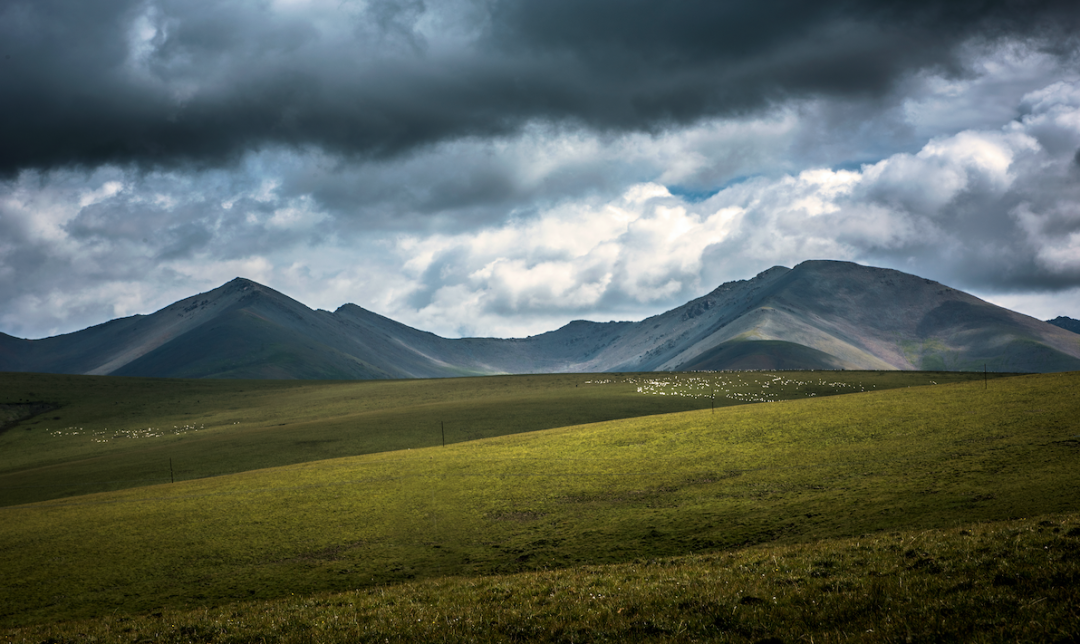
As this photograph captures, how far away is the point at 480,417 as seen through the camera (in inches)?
3546

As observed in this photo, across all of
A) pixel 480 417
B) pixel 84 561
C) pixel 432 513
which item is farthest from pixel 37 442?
pixel 432 513

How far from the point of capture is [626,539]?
28.7 metres

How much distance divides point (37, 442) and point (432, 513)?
107 meters

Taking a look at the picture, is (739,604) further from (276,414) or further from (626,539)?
(276,414)

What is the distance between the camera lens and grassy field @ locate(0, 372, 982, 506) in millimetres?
72938

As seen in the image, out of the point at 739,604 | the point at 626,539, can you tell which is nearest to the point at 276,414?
the point at 626,539

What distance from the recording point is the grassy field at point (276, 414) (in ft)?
239

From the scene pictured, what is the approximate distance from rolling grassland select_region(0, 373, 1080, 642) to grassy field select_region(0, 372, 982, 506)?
868 inches

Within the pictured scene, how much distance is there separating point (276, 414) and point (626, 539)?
110 metres

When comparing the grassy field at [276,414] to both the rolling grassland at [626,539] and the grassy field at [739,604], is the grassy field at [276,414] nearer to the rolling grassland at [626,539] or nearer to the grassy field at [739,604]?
the rolling grassland at [626,539]

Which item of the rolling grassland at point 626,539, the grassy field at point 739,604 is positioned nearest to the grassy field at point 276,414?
the rolling grassland at point 626,539

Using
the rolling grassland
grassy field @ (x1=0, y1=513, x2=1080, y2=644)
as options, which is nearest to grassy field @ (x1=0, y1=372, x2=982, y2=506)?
the rolling grassland

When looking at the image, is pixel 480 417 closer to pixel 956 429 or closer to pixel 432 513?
pixel 432 513

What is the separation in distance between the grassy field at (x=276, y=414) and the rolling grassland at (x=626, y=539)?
22.0 metres
